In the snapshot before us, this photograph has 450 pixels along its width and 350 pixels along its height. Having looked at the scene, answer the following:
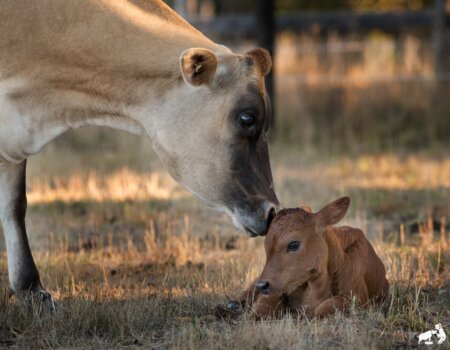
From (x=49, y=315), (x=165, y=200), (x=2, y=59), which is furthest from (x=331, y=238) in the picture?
(x=165, y=200)

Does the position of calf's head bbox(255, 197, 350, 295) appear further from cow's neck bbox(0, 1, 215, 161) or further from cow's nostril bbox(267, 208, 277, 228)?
cow's neck bbox(0, 1, 215, 161)

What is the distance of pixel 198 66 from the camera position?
19.3 ft

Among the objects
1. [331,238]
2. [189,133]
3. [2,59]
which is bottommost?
[331,238]

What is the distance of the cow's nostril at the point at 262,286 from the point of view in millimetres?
5488

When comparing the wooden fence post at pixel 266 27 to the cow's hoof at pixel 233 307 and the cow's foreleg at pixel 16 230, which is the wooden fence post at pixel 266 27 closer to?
the cow's foreleg at pixel 16 230

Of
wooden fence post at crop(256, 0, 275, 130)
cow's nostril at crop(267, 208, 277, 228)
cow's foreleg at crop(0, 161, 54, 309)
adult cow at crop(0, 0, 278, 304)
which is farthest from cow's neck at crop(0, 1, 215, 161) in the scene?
wooden fence post at crop(256, 0, 275, 130)

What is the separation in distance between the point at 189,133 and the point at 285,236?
35.0 inches

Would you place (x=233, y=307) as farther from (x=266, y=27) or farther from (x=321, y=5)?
(x=321, y=5)

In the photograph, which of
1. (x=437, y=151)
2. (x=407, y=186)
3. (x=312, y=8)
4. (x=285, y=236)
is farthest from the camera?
(x=312, y=8)

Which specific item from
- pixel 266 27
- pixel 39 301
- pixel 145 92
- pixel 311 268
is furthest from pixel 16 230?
pixel 266 27

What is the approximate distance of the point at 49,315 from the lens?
239 inches

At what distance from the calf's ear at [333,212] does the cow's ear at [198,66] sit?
103cm

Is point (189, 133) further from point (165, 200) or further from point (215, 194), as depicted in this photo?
point (165, 200)

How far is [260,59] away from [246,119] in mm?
406
